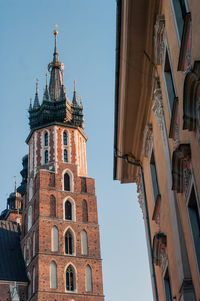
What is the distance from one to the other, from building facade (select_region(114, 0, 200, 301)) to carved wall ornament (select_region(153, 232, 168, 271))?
0.02 meters

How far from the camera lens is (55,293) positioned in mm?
33531

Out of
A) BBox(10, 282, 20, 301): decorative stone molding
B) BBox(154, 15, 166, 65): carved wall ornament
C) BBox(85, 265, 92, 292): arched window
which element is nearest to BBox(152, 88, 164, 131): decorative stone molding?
BBox(154, 15, 166, 65): carved wall ornament

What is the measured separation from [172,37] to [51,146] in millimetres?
33989

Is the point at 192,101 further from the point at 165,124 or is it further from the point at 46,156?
the point at 46,156

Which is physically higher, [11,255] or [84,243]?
[11,255]

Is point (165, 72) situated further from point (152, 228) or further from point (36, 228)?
point (36, 228)

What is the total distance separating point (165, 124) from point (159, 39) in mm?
1564

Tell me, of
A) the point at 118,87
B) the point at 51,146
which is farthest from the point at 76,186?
the point at 118,87

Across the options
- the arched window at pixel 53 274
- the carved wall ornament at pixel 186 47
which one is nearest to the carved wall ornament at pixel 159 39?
the carved wall ornament at pixel 186 47

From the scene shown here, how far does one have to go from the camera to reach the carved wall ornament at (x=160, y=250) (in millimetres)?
9928

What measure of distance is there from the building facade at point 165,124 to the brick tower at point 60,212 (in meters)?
23.5

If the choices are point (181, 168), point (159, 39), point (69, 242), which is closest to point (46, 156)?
point (69, 242)

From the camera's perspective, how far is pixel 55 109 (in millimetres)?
44938

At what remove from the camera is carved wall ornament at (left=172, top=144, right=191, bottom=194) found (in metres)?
7.29
